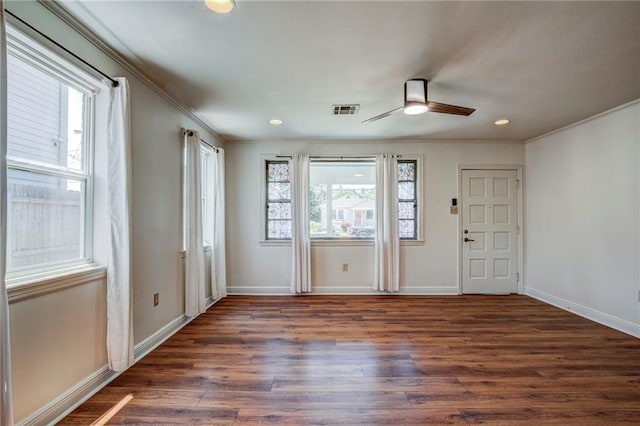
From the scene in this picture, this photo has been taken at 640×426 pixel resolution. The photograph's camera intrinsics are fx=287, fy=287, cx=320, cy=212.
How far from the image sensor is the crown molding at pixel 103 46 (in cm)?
171

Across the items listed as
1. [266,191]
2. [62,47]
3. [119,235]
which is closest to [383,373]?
[119,235]

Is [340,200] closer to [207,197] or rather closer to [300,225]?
[300,225]

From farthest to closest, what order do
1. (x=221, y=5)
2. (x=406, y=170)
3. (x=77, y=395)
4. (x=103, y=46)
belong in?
1. (x=406, y=170)
2. (x=103, y=46)
3. (x=77, y=395)
4. (x=221, y=5)

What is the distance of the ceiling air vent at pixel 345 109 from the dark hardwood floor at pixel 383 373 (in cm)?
252

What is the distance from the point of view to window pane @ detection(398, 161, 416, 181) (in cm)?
480

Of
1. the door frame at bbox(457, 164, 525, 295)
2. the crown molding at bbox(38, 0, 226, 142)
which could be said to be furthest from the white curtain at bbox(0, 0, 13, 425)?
the door frame at bbox(457, 164, 525, 295)

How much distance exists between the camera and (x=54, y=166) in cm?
187

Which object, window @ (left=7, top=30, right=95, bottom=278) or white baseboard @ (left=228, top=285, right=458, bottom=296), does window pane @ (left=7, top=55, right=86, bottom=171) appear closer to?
window @ (left=7, top=30, right=95, bottom=278)

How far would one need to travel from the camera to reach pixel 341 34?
195 centimetres

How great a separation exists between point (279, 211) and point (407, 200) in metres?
2.15

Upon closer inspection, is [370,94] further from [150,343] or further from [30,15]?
[150,343]

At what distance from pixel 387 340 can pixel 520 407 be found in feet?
4.01

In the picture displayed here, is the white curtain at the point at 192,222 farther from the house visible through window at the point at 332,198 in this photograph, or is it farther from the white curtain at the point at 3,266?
the white curtain at the point at 3,266

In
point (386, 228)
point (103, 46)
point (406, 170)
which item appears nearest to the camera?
point (103, 46)
